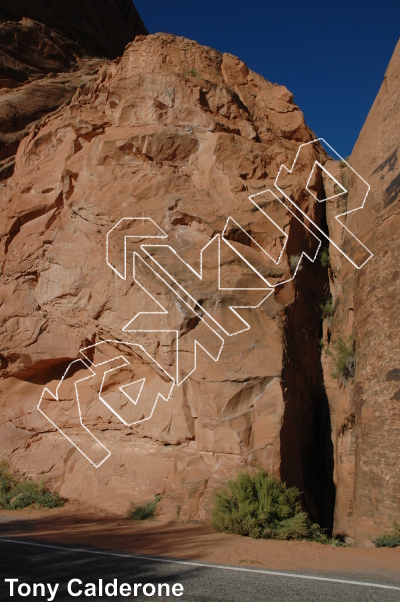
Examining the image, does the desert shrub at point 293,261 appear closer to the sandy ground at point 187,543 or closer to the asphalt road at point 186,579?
the sandy ground at point 187,543

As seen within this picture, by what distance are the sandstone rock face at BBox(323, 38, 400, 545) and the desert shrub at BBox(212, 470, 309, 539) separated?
1303 millimetres

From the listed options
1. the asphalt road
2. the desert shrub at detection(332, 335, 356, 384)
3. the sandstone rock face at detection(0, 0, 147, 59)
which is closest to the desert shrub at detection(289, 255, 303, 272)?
the desert shrub at detection(332, 335, 356, 384)

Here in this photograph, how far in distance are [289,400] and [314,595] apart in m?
5.16

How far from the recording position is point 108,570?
582 centimetres

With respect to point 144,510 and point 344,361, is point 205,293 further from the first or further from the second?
point 144,510

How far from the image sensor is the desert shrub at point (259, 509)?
8.62 meters

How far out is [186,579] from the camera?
18.1 feet

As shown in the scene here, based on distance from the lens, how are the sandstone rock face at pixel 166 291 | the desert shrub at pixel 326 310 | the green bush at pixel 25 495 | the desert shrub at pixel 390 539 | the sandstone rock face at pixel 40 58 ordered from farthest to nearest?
1. the sandstone rock face at pixel 40 58
2. the desert shrub at pixel 326 310
3. the green bush at pixel 25 495
4. the sandstone rock face at pixel 166 291
5. the desert shrub at pixel 390 539

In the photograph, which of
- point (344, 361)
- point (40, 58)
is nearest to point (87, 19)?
point (40, 58)

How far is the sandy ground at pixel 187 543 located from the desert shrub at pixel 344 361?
12.6 ft

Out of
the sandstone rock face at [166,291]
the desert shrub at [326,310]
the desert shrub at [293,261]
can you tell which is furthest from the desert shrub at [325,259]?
the desert shrub at [293,261]

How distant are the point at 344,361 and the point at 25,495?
7.48 metres

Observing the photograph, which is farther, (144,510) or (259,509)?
(144,510)

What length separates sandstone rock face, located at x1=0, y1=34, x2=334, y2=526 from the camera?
10125 mm
